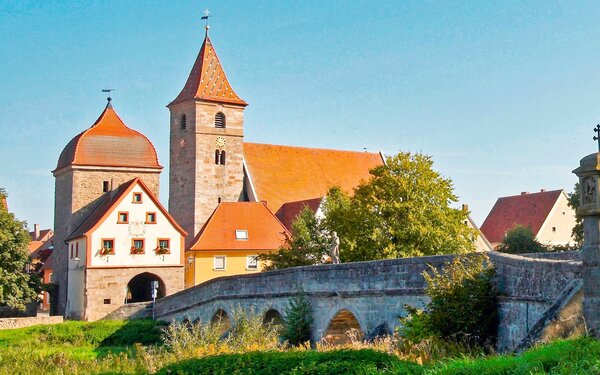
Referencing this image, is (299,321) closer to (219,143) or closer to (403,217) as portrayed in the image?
(403,217)

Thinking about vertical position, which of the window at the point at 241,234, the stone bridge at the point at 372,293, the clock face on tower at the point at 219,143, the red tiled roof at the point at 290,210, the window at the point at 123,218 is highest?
the clock face on tower at the point at 219,143

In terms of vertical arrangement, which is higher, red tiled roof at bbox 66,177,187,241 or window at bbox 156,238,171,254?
red tiled roof at bbox 66,177,187,241

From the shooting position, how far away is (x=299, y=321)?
2642 cm

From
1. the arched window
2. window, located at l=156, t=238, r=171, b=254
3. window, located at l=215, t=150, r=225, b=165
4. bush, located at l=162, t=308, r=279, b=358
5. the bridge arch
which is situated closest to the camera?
bush, located at l=162, t=308, r=279, b=358

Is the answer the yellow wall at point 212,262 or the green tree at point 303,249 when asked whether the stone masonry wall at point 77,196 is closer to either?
the yellow wall at point 212,262

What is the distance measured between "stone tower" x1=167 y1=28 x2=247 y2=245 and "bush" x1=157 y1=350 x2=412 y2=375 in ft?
157

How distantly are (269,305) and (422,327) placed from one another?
12.9 meters

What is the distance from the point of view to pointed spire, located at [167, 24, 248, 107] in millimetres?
64250

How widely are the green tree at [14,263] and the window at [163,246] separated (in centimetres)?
693

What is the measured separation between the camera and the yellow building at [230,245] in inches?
2051

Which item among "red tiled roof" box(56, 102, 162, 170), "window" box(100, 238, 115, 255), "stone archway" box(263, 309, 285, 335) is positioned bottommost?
"stone archway" box(263, 309, 285, 335)

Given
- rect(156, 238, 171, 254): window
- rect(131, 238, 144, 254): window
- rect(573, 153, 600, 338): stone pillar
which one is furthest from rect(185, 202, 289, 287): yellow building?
rect(573, 153, 600, 338): stone pillar

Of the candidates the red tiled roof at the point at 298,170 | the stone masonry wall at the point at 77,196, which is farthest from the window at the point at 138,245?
the red tiled roof at the point at 298,170

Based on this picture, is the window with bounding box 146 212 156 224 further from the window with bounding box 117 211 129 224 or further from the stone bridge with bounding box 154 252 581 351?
the stone bridge with bounding box 154 252 581 351
